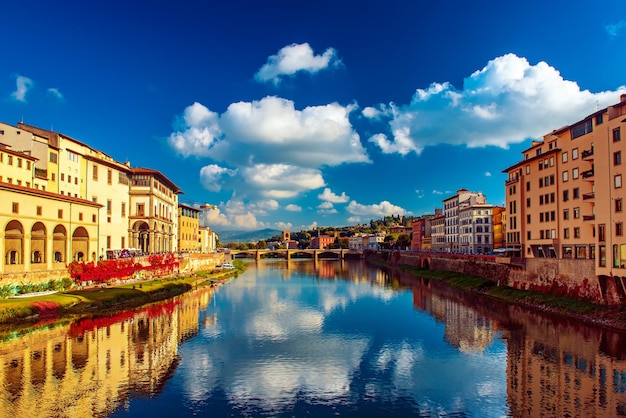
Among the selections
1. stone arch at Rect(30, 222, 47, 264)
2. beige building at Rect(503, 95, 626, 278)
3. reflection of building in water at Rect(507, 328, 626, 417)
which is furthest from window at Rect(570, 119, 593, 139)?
stone arch at Rect(30, 222, 47, 264)

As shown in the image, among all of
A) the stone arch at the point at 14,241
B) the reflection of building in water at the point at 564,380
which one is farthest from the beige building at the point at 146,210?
the reflection of building in water at the point at 564,380

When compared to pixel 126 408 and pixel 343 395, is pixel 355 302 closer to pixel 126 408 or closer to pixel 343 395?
pixel 343 395

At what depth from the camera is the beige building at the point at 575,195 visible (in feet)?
110

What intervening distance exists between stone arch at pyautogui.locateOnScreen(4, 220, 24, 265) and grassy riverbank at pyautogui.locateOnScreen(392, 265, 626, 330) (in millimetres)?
48634

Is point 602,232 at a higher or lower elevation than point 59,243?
higher

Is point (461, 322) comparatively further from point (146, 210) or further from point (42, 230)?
point (146, 210)

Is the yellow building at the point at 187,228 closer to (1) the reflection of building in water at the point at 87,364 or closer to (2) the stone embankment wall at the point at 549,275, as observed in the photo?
(2) the stone embankment wall at the point at 549,275

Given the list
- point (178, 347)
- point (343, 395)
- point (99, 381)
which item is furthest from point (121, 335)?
point (343, 395)

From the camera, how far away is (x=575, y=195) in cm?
4206

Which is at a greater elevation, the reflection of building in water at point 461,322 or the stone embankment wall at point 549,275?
the stone embankment wall at point 549,275

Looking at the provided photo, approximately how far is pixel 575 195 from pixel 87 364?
42.9 meters

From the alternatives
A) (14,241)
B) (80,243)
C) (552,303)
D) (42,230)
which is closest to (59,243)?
(80,243)

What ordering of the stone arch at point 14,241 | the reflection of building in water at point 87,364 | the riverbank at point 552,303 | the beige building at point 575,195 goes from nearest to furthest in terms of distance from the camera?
the reflection of building in water at point 87,364
the riverbank at point 552,303
the beige building at point 575,195
the stone arch at point 14,241

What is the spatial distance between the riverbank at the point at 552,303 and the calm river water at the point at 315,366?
63.1 inches
